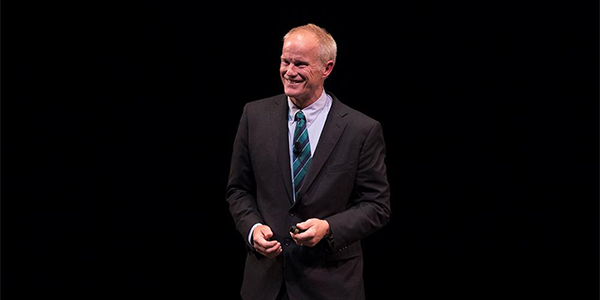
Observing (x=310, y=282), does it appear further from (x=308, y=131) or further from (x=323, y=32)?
(x=323, y=32)

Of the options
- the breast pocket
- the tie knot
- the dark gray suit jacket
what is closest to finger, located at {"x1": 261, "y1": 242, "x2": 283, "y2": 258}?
the dark gray suit jacket

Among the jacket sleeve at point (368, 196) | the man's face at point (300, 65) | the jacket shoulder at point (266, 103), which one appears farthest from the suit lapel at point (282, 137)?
A: the jacket sleeve at point (368, 196)

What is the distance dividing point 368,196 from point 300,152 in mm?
303

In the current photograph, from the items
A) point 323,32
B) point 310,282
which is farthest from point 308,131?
point 310,282

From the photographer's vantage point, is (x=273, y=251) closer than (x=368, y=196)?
Yes

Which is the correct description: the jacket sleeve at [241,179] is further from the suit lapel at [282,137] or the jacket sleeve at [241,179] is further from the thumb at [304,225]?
the thumb at [304,225]

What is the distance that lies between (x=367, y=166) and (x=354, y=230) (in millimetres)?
246

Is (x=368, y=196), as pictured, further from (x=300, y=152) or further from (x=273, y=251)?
(x=273, y=251)

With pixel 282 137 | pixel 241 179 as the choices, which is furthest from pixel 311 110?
pixel 241 179

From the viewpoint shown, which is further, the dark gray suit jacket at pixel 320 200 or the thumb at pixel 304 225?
the dark gray suit jacket at pixel 320 200

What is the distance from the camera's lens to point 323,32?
2.69 meters

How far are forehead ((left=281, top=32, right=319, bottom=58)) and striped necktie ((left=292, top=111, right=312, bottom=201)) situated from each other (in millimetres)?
236

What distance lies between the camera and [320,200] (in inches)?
105

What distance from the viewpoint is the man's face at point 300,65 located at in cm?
262
